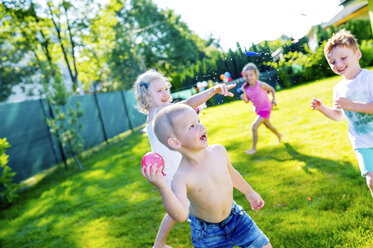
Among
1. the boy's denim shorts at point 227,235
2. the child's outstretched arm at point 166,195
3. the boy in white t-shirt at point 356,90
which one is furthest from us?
the boy in white t-shirt at point 356,90

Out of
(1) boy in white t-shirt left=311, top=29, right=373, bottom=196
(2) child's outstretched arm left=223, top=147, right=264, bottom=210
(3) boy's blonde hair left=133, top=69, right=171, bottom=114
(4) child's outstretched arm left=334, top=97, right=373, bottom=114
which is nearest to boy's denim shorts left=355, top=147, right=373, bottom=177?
(1) boy in white t-shirt left=311, top=29, right=373, bottom=196

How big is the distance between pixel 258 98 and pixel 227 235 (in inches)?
160

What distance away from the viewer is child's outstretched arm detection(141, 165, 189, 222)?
1415 mm

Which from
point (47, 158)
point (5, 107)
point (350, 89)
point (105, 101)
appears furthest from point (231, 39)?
point (105, 101)

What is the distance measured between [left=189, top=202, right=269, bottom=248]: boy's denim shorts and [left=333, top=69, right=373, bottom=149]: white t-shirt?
1.26 m

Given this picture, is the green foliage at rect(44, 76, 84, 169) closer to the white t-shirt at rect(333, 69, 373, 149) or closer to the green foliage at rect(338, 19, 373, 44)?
the white t-shirt at rect(333, 69, 373, 149)

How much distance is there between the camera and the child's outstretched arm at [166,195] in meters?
1.42

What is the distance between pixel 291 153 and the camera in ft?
16.5

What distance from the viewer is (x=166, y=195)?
1.46 m

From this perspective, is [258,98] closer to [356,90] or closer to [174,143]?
[356,90]

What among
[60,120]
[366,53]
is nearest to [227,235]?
[60,120]

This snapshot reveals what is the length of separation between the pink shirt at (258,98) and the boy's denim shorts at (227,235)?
12.8ft

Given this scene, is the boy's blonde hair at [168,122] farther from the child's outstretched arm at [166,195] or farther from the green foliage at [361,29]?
the green foliage at [361,29]

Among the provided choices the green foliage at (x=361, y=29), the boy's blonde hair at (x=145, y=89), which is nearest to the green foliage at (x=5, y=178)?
the boy's blonde hair at (x=145, y=89)
